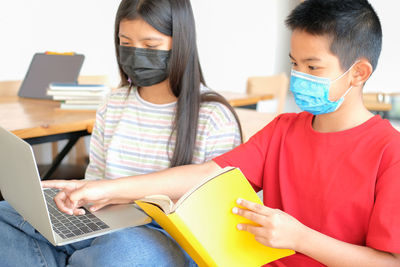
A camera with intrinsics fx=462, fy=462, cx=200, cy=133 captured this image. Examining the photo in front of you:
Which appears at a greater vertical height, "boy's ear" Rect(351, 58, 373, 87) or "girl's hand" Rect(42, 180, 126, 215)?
"boy's ear" Rect(351, 58, 373, 87)

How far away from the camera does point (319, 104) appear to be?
1.04 metres

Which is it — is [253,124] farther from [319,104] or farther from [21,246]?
[21,246]

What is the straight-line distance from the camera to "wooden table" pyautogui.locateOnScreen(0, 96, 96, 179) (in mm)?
1765

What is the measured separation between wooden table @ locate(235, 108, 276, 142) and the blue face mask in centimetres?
46

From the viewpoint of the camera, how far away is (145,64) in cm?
141

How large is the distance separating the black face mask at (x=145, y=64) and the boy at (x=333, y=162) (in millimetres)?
423

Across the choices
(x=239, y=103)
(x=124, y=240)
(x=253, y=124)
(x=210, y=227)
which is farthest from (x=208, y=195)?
(x=239, y=103)

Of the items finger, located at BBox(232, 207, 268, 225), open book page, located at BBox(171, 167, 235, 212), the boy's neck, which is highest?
the boy's neck

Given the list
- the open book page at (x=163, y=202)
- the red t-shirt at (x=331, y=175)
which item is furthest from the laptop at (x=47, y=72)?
the open book page at (x=163, y=202)

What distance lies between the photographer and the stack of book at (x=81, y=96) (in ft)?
7.13

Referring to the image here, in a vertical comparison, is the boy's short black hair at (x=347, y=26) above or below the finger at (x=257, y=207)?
above

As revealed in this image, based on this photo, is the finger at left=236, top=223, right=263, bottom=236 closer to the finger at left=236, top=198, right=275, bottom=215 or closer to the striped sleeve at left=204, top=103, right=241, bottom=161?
the finger at left=236, top=198, right=275, bottom=215

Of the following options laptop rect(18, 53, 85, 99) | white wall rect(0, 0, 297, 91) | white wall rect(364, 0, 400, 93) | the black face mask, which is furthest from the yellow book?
white wall rect(364, 0, 400, 93)

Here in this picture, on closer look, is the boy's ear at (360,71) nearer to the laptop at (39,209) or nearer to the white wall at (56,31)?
the laptop at (39,209)
